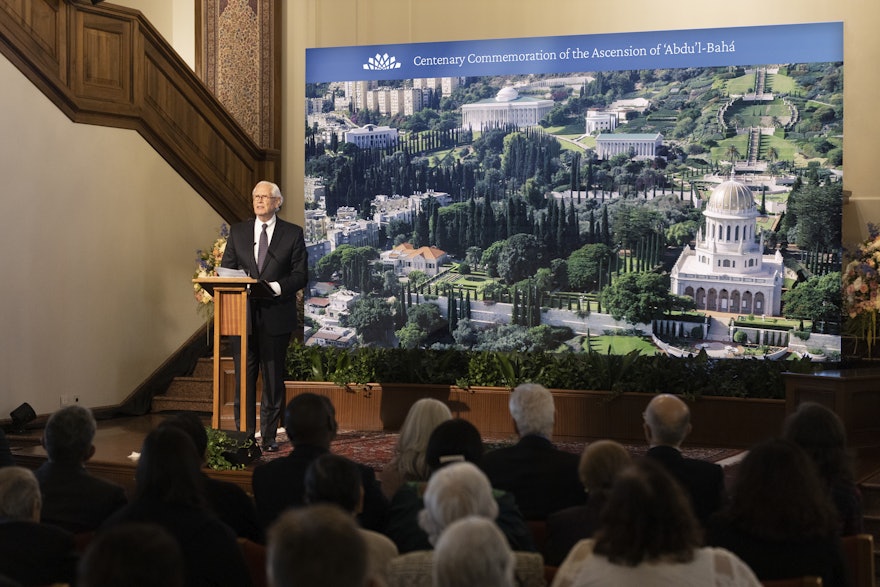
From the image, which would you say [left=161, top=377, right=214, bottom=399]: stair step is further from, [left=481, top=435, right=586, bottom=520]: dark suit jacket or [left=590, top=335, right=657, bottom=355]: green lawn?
[left=481, top=435, right=586, bottom=520]: dark suit jacket

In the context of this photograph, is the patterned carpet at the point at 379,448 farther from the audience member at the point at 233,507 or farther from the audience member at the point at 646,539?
the audience member at the point at 646,539

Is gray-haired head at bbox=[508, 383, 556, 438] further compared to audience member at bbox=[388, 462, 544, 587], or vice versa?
gray-haired head at bbox=[508, 383, 556, 438]

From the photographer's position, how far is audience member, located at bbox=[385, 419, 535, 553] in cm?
309

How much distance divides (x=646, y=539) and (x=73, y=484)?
6.68ft

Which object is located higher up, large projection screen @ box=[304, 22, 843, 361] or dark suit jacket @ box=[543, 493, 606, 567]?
large projection screen @ box=[304, 22, 843, 361]

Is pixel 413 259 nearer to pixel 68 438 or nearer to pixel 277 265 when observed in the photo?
pixel 277 265

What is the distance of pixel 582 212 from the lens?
28.8 ft

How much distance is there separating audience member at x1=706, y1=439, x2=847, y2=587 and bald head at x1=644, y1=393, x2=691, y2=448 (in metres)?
0.87

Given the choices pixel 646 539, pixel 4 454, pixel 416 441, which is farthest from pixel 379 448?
pixel 646 539

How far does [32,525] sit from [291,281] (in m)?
3.90

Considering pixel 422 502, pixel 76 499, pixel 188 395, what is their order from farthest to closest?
pixel 188 395
pixel 76 499
pixel 422 502

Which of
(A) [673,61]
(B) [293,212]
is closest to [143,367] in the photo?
(B) [293,212]

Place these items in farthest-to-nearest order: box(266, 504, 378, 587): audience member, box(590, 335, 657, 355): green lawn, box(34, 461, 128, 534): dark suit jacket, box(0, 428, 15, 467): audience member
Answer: box(590, 335, 657, 355): green lawn < box(0, 428, 15, 467): audience member < box(34, 461, 128, 534): dark suit jacket < box(266, 504, 378, 587): audience member

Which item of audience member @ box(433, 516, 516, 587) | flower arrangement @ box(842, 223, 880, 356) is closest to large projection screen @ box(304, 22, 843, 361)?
flower arrangement @ box(842, 223, 880, 356)
